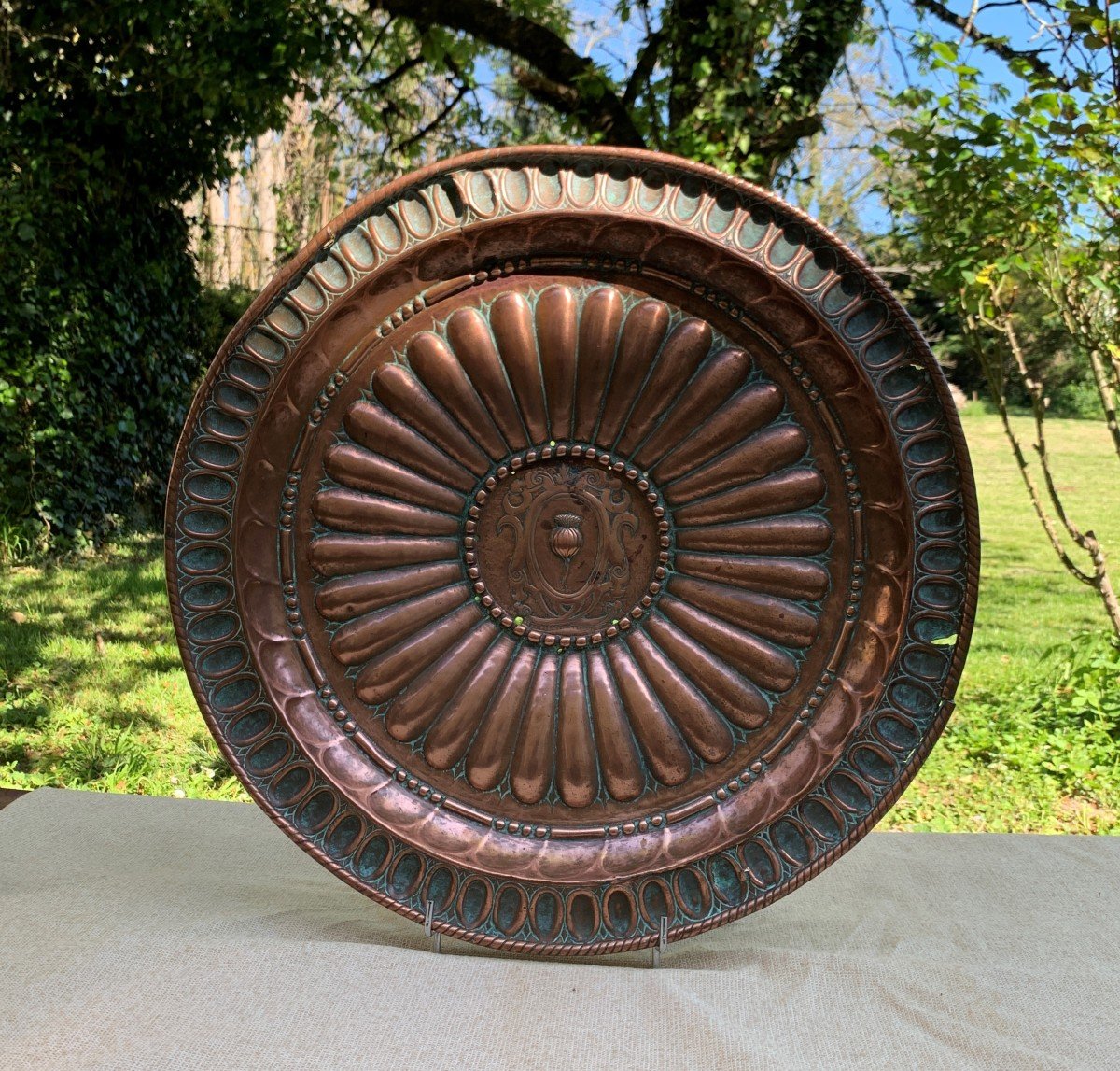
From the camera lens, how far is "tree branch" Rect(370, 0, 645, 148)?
2.84 m

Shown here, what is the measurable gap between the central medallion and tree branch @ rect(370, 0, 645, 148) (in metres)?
1.84

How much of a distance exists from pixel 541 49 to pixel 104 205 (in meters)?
1.73

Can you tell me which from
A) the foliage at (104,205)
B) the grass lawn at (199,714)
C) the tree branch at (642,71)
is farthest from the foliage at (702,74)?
the grass lawn at (199,714)

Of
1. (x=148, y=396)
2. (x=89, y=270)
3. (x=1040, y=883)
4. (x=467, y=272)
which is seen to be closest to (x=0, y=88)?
(x=89, y=270)

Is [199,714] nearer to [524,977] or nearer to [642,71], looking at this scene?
[524,977]

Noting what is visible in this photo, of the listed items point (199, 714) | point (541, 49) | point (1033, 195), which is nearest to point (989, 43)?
point (1033, 195)

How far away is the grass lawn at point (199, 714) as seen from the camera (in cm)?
245

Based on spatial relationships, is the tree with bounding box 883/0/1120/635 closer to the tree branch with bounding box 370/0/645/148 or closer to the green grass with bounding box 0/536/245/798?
the tree branch with bounding box 370/0/645/148

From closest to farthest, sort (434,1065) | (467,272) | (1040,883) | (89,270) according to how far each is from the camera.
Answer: (434,1065) < (467,272) < (1040,883) < (89,270)

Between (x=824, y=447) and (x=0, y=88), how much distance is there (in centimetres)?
309

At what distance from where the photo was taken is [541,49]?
2.94m

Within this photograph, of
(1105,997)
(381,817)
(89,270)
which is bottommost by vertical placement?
(1105,997)

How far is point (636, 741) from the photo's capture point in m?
1.33

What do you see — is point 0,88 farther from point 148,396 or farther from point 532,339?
point 532,339
